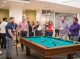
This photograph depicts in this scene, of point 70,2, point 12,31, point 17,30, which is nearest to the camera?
point 12,31

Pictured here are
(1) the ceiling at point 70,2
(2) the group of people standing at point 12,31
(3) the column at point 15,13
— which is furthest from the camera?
(3) the column at point 15,13

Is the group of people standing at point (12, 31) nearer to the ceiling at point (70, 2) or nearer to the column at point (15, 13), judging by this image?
the ceiling at point (70, 2)

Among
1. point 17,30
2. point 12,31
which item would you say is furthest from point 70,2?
point 12,31

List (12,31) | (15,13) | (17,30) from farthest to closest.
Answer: (15,13) → (17,30) → (12,31)

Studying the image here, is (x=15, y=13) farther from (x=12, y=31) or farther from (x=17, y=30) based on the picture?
(x=12, y=31)

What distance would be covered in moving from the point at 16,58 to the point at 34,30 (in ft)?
13.1

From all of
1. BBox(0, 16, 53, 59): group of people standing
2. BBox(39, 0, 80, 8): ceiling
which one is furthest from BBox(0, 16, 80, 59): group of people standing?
BBox(39, 0, 80, 8): ceiling

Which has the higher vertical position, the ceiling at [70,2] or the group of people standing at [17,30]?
the ceiling at [70,2]

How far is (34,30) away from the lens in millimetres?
9469

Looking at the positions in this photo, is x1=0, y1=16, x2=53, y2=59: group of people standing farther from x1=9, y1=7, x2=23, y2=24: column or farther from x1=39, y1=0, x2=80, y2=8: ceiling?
x1=9, y1=7, x2=23, y2=24: column

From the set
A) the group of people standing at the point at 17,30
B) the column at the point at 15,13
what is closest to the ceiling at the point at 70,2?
the group of people standing at the point at 17,30

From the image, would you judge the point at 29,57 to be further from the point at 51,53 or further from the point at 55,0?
the point at 55,0

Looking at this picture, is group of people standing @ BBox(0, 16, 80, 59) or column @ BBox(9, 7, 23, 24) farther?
column @ BBox(9, 7, 23, 24)

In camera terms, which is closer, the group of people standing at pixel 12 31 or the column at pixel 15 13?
the group of people standing at pixel 12 31
